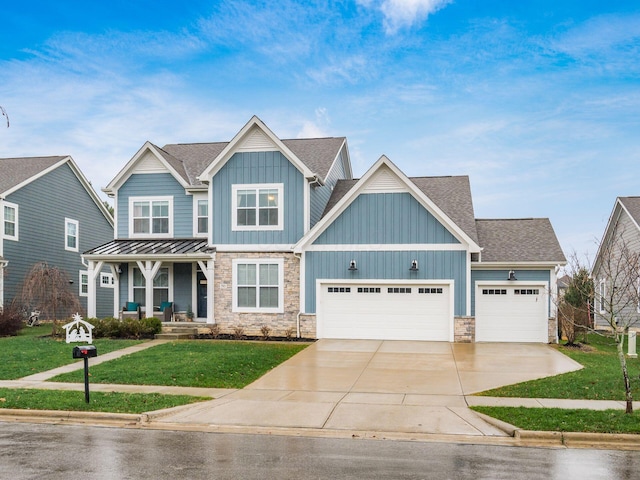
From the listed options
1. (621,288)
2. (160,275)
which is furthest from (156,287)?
A: (621,288)

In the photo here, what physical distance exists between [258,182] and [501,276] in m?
9.77

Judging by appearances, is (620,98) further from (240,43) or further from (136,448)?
(136,448)

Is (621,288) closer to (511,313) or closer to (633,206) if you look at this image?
(511,313)

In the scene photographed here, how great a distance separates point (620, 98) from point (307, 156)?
41.7ft

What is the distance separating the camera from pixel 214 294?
24.2m

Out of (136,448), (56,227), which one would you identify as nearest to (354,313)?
(136,448)

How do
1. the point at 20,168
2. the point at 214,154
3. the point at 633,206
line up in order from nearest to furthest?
the point at 214,154 < the point at 633,206 < the point at 20,168

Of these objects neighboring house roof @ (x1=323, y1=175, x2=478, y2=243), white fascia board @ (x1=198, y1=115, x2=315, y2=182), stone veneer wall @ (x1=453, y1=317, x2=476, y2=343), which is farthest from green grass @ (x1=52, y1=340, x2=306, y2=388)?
neighboring house roof @ (x1=323, y1=175, x2=478, y2=243)

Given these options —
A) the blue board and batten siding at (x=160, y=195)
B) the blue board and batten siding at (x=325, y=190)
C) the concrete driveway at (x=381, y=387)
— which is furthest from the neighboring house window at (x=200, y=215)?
the concrete driveway at (x=381, y=387)

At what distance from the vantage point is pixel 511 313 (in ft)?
74.1

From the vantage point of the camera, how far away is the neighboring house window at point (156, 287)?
26.1 m

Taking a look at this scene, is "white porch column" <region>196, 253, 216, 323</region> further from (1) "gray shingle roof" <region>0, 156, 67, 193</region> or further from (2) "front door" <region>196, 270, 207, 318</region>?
(1) "gray shingle roof" <region>0, 156, 67, 193</region>

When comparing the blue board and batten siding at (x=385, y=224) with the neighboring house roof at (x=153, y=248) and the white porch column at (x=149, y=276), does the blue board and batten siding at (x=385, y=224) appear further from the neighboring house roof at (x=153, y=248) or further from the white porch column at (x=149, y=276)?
Answer: the white porch column at (x=149, y=276)

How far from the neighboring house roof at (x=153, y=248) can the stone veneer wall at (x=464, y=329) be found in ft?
31.7
